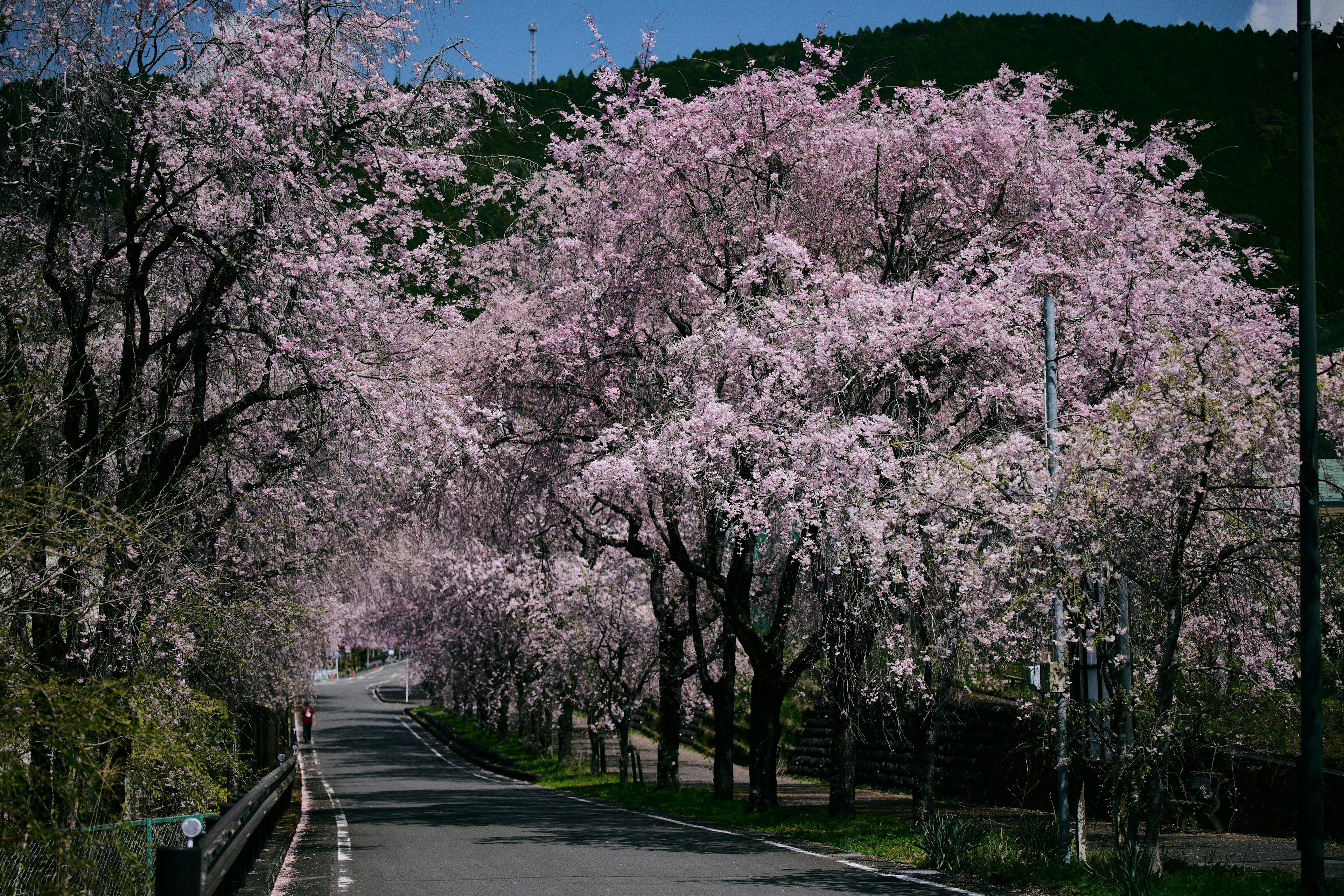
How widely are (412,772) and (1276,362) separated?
28256 mm

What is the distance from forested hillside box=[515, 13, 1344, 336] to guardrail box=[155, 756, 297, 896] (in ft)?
144

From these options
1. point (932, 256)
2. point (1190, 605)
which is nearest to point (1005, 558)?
point (1190, 605)

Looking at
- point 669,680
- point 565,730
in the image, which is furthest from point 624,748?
point 565,730

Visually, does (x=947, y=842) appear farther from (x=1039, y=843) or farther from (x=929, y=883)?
(x=929, y=883)

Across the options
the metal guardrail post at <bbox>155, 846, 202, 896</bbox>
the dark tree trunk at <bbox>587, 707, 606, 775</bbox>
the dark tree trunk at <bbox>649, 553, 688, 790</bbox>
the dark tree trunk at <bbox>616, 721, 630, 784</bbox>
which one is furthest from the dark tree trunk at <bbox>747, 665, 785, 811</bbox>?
the metal guardrail post at <bbox>155, 846, 202, 896</bbox>

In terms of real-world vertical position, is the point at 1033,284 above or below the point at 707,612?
above

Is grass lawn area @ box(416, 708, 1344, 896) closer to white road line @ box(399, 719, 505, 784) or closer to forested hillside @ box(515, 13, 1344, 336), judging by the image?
white road line @ box(399, 719, 505, 784)

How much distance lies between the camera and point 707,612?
25.5 m

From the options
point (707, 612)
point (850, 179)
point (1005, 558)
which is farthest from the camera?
point (707, 612)

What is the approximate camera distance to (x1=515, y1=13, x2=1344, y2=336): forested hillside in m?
65.9

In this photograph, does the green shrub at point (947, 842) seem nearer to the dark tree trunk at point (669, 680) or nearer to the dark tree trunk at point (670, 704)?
the dark tree trunk at point (669, 680)

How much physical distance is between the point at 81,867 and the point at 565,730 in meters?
29.0

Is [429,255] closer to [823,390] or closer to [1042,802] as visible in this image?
[823,390]

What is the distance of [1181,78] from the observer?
89.8m
